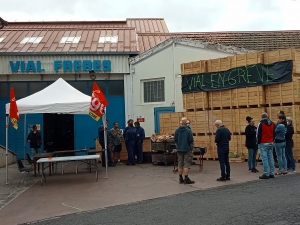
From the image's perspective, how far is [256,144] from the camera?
1237 centimetres

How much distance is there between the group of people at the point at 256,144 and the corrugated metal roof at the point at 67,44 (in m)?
10.7

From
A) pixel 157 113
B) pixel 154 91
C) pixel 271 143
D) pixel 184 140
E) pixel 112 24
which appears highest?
pixel 112 24

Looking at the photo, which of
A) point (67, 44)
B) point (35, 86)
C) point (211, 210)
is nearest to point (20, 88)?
point (35, 86)

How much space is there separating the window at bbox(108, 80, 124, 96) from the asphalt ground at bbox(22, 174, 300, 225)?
1239cm

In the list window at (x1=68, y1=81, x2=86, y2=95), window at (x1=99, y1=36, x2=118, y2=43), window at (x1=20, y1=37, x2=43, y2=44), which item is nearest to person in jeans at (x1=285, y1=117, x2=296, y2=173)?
window at (x1=68, y1=81, x2=86, y2=95)

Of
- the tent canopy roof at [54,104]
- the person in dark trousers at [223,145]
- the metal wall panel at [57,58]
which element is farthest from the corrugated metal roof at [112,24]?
the person in dark trousers at [223,145]

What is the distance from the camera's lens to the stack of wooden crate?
14.5 metres

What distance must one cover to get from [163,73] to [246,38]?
7441mm

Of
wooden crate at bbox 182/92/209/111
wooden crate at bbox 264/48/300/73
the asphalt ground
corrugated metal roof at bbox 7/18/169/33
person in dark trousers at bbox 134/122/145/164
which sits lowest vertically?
the asphalt ground

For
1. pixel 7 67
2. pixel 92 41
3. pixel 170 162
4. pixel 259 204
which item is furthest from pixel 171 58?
pixel 259 204

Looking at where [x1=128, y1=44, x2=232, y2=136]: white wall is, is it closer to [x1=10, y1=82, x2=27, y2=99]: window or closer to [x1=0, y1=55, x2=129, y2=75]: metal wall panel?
[x1=0, y1=55, x2=129, y2=75]: metal wall panel

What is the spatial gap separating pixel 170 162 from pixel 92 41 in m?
10.3

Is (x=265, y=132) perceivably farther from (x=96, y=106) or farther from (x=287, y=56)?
(x=96, y=106)

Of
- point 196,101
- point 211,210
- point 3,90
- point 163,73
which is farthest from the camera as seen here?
point 3,90
